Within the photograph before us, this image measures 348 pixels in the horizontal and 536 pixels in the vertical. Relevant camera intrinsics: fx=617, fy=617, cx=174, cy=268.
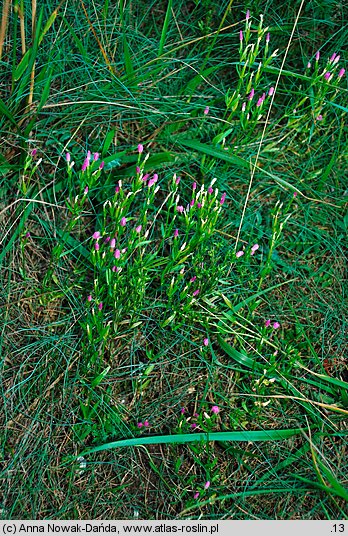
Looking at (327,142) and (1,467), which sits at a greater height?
(327,142)

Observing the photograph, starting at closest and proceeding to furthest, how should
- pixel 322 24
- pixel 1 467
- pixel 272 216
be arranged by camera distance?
pixel 1 467 < pixel 272 216 < pixel 322 24

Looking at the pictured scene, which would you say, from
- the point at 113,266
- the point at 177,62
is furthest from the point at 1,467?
the point at 177,62

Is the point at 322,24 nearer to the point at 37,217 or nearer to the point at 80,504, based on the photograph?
the point at 37,217

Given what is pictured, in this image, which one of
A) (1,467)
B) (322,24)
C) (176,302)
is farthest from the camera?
(322,24)

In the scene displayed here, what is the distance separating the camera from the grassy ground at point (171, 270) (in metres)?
2.80

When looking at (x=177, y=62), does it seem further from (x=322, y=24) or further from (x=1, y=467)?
(x=1, y=467)

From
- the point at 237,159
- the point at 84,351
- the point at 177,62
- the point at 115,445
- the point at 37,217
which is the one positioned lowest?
the point at 115,445

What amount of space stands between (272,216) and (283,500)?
1.41 metres

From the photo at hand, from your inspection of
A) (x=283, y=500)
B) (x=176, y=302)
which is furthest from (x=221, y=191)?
(x=283, y=500)

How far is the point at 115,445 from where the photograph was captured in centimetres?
277

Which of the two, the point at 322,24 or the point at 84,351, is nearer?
the point at 84,351

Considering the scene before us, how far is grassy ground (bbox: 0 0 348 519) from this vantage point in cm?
280

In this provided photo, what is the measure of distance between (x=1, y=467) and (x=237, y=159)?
189 cm

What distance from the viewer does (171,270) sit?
9.68ft
